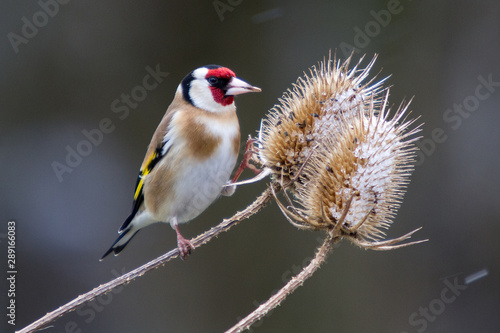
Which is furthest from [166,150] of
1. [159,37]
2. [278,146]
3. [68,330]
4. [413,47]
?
[413,47]

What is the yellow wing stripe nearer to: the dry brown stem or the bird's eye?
the bird's eye

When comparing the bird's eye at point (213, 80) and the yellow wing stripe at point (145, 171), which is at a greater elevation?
the bird's eye at point (213, 80)

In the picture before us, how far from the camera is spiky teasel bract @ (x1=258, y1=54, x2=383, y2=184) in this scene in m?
2.58

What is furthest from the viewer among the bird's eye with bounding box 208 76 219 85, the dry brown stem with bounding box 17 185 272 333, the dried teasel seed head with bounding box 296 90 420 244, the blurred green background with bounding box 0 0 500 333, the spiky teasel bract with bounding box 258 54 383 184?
the blurred green background with bounding box 0 0 500 333

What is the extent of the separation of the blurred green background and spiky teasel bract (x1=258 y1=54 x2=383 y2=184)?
3.00 meters

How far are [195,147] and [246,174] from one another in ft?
10.2

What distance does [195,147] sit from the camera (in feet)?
10.1

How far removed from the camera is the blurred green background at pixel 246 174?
19.2 ft

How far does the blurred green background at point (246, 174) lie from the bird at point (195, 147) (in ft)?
8.42

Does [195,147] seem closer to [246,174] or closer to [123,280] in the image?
[123,280]

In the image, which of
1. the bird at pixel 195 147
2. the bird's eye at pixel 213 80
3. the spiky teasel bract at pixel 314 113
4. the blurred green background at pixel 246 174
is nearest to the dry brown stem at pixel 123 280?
the spiky teasel bract at pixel 314 113

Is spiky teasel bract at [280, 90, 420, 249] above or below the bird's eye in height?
below

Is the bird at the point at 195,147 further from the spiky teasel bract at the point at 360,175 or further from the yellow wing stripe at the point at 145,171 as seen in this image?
the spiky teasel bract at the point at 360,175

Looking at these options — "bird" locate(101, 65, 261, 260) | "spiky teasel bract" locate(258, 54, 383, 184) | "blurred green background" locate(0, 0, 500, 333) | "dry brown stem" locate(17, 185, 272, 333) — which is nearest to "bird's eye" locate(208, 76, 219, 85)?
"bird" locate(101, 65, 261, 260)
